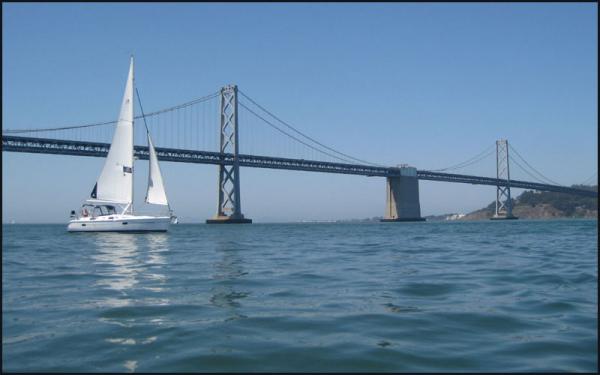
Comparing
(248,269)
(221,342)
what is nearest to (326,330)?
(221,342)

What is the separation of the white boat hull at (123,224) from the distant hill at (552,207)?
8484cm

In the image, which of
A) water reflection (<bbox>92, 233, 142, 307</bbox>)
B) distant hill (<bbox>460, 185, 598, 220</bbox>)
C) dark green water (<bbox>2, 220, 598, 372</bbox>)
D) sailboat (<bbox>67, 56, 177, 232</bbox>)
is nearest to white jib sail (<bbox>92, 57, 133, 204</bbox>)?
sailboat (<bbox>67, 56, 177, 232</bbox>)

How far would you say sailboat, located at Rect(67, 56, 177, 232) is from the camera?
93.6 ft

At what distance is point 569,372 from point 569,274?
17.7 feet

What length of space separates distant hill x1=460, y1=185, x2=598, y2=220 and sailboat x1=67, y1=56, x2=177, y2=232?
83.4m

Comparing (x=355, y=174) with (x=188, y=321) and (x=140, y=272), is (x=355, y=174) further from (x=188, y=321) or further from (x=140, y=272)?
(x=188, y=321)

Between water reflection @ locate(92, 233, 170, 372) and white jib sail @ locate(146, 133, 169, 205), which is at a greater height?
white jib sail @ locate(146, 133, 169, 205)

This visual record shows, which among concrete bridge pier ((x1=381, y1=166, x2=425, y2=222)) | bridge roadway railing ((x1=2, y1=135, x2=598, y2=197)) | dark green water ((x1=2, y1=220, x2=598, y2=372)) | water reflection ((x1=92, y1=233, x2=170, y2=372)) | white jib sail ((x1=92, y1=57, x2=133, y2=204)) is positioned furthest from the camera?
concrete bridge pier ((x1=381, y1=166, x2=425, y2=222))

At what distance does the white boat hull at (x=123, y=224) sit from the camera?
92.5ft

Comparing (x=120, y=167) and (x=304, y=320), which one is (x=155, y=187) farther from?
(x=304, y=320)

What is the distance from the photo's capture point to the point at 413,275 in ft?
27.7

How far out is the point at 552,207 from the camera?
104m

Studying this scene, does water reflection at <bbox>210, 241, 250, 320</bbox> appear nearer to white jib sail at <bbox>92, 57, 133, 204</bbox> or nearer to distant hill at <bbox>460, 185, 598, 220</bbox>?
white jib sail at <bbox>92, 57, 133, 204</bbox>

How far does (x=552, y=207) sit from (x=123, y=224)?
94244 millimetres
